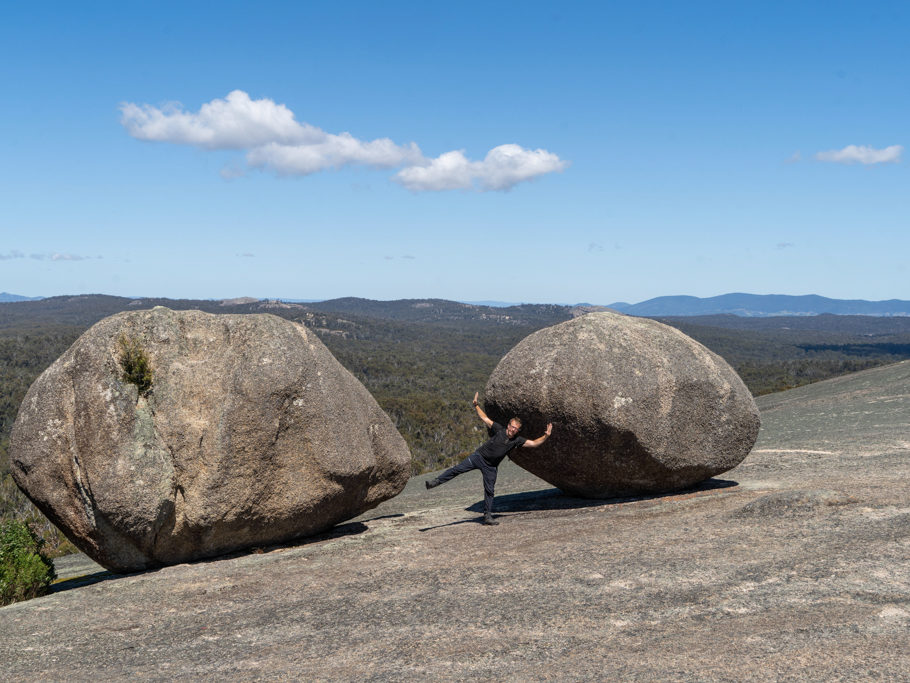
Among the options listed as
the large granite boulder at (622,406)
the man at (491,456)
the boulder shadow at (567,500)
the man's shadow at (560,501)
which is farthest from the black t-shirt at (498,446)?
the boulder shadow at (567,500)

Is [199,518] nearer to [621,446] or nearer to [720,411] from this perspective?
[621,446]

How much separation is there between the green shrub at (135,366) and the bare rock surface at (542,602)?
3775mm

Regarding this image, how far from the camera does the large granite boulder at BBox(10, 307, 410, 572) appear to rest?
1339 centimetres

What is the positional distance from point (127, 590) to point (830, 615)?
451 inches

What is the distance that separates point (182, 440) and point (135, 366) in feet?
6.02

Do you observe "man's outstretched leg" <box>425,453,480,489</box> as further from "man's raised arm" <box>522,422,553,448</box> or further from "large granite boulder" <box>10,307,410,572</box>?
"large granite boulder" <box>10,307,410,572</box>

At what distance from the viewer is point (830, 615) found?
853 cm

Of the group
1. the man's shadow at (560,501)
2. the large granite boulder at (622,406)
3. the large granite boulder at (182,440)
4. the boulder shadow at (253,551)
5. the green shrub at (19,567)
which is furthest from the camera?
the man's shadow at (560,501)

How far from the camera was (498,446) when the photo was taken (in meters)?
15.0

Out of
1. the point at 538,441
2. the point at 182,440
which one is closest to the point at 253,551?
the point at 182,440

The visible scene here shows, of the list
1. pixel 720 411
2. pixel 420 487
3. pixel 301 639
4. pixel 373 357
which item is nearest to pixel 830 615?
pixel 301 639

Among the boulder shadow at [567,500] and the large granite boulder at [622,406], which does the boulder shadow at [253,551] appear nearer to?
the boulder shadow at [567,500]

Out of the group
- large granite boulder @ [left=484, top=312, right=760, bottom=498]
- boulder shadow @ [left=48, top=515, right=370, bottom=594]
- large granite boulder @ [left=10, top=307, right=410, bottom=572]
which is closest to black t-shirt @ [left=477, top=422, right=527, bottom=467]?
large granite boulder @ [left=484, top=312, right=760, bottom=498]

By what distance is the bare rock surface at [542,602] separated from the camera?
7980mm
